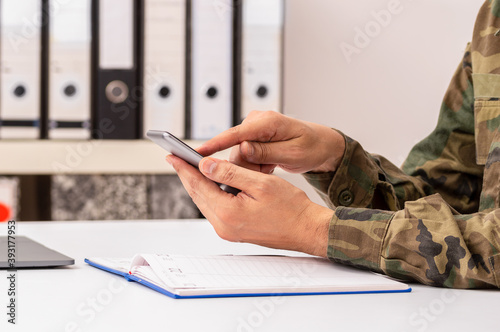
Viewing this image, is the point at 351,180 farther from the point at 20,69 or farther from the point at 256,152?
the point at 20,69

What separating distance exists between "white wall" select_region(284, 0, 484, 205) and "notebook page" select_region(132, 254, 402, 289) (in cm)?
82

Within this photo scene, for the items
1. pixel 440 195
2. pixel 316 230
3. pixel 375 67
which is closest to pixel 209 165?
pixel 316 230

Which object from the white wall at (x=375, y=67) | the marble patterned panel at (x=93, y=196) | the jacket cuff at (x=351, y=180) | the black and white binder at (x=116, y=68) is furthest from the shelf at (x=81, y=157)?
the jacket cuff at (x=351, y=180)

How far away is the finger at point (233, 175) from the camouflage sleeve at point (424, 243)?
91 millimetres

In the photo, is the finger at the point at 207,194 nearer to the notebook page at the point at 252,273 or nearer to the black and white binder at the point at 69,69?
the notebook page at the point at 252,273

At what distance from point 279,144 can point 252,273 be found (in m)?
0.24

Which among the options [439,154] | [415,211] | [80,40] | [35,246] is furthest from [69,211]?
[415,211]

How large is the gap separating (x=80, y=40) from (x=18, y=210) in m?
0.45

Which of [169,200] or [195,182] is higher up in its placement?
[195,182]

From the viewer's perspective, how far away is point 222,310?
47cm

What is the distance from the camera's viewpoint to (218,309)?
18.6 inches

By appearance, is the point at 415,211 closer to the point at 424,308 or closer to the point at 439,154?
the point at 424,308

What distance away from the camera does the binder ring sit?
136 centimetres

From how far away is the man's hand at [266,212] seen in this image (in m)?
0.63
